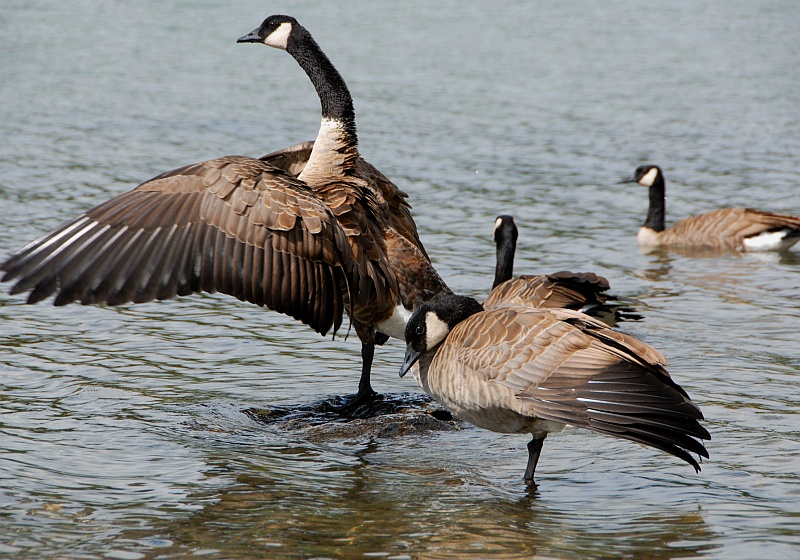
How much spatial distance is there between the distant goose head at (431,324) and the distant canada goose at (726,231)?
21.8ft

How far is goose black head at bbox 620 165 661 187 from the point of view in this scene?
12820 mm

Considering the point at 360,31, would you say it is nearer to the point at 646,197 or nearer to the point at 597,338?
the point at 646,197

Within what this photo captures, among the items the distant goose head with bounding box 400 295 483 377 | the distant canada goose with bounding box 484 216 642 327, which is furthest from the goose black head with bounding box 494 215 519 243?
the distant goose head with bounding box 400 295 483 377

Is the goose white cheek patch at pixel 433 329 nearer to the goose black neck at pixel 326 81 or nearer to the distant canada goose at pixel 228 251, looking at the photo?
the distant canada goose at pixel 228 251

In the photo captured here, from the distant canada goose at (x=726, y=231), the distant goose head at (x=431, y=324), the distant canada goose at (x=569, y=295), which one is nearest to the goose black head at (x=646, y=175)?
the distant canada goose at (x=726, y=231)

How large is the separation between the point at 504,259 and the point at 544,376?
4.37 meters

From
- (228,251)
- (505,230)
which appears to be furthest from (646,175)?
(228,251)

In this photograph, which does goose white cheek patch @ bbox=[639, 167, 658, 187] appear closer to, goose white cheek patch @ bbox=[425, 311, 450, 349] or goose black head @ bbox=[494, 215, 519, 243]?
goose black head @ bbox=[494, 215, 519, 243]

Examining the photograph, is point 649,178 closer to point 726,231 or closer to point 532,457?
point 726,231

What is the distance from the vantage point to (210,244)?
19.9ft

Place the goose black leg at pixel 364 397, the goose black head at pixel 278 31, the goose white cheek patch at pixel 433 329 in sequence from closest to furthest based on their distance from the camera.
A: the goose white cheek patch at pixel 433 329 → the goose black leg at pixel 364 397 → the goose black head at pixel 278 31

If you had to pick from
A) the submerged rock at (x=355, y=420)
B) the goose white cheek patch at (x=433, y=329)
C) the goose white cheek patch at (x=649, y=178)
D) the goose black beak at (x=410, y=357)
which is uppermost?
the goose white cheek patch at (x=649, y=178)

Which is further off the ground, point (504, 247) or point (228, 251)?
point (228, 251)

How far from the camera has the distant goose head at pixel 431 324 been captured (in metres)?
5.96
